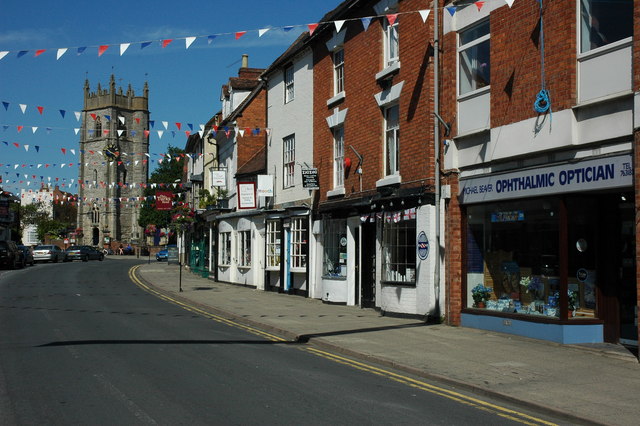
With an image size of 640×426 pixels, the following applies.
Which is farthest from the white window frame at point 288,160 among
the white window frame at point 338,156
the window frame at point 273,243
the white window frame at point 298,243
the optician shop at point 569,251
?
the optician shop at point 569,251

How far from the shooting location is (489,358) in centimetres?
1126

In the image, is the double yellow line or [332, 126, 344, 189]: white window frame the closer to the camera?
the double yellow line

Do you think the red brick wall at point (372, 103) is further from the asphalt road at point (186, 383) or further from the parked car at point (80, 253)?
the parked car at point (80, 253)

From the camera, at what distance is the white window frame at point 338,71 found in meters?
21.3

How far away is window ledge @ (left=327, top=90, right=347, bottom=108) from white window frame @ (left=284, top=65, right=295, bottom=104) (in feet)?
13.0

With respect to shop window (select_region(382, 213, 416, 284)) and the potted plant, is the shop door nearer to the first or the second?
shop window (select_region(382, 213, 416, 284))

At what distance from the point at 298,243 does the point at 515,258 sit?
11744mm

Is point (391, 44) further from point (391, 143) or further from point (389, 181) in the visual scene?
point (389, 181)

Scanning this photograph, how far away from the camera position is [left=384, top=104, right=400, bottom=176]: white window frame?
17.9 metres

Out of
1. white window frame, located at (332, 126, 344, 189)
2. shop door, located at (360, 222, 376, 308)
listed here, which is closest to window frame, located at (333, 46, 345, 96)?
white window frame, located at (332, 126, 344, 189)

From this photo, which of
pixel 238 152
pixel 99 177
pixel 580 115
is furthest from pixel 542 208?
pixel 99 177

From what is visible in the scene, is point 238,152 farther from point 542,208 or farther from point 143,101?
point 143,101

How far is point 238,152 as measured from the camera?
104ft

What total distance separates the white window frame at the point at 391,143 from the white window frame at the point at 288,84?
7.74 meters
